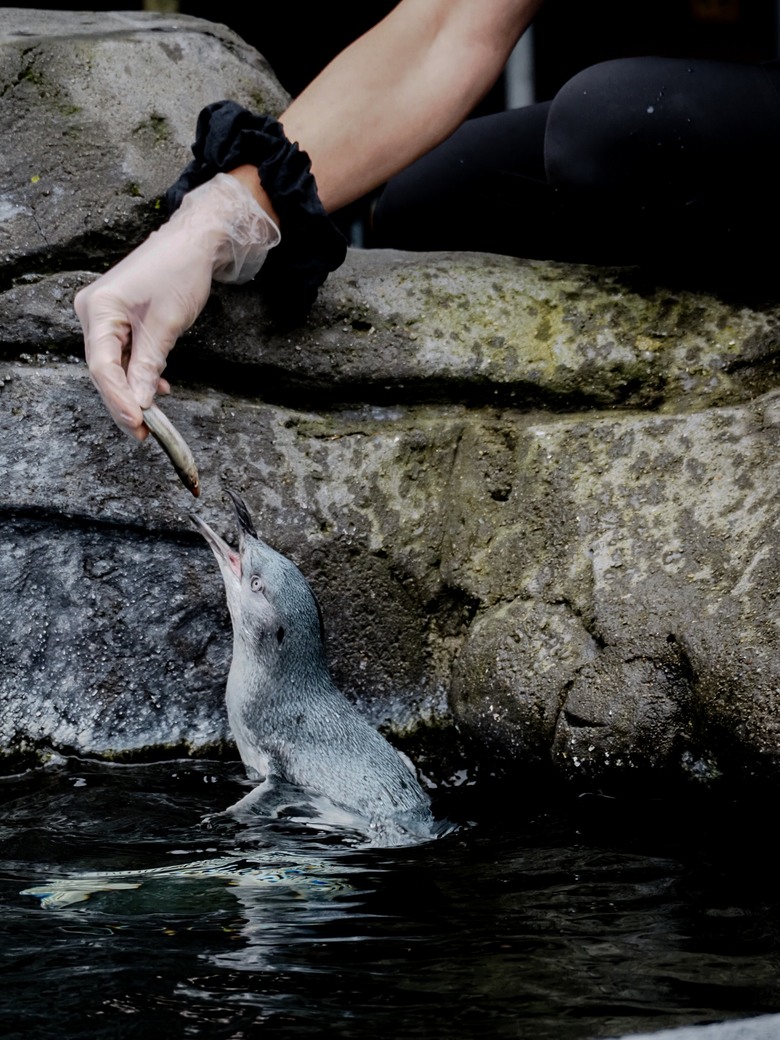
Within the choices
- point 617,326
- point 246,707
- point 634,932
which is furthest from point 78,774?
point 617,326

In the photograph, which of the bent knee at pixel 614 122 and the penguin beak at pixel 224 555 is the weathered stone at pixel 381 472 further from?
the bent knee at pixel 614 122

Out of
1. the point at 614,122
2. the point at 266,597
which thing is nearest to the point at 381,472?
the point at 266,597

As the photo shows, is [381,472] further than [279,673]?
Yes

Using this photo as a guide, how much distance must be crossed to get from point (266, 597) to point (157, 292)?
75 cm

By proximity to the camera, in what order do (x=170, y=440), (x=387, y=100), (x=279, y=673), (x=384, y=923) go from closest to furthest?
(x=384, y=923)
(x=170, y=440)
(x=387, y=100)
(x=279, y=673)

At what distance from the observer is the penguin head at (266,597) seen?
289 cm

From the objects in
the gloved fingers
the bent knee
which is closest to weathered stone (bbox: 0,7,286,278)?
the gloved fingers

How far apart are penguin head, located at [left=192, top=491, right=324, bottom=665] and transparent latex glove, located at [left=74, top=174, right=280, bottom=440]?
1.49 feet

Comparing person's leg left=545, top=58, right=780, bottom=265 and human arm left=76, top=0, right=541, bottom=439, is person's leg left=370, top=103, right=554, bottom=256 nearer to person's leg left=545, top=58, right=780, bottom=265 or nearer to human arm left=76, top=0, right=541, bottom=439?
person's leg left=545, top=58, right=780, bottom=265

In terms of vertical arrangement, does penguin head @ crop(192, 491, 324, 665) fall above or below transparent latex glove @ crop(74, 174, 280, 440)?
below

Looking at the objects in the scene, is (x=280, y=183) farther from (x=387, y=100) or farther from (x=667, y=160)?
(x=667, y=160)

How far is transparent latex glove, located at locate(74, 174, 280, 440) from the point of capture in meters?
2.45

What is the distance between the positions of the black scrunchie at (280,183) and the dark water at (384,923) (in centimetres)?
119

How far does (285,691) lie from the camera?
2924 millimetres
